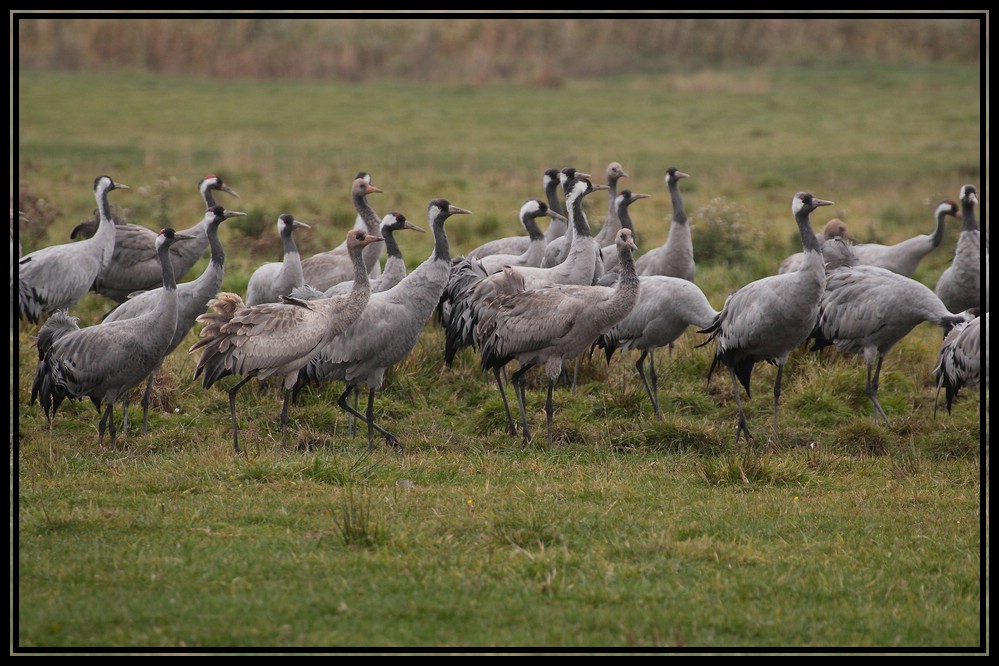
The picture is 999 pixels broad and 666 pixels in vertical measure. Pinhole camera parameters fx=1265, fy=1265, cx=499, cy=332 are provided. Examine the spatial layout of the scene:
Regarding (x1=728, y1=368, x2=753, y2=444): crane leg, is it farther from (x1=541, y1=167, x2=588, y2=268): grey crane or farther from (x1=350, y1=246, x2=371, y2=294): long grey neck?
(x1=350, y1=246, x2=371, y2=294): long grey neck

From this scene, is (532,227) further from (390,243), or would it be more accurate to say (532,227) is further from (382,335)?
(382,335)

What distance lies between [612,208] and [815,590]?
20.5 feet

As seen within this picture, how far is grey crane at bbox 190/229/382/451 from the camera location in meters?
7.41

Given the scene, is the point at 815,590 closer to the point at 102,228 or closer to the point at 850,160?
the point at 102,228

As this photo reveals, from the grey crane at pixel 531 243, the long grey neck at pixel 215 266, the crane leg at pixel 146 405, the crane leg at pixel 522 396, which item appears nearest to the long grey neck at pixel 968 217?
the grey crane at pixel 531 243

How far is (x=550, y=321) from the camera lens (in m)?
7.93

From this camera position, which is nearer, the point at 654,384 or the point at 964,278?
the point at 654,384

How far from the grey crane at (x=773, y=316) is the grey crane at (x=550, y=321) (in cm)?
83

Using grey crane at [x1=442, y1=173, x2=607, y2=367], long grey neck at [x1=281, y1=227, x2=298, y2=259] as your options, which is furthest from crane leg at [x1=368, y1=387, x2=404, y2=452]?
long grey neck at [x1=281, y1=227, x2=298, y2=259]

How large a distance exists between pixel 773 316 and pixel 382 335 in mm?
2467

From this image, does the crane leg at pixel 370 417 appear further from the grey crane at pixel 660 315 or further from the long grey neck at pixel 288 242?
the grey crane at pixel 660 315

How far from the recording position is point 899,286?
27.3 ft

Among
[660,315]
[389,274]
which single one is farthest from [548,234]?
[660,315]

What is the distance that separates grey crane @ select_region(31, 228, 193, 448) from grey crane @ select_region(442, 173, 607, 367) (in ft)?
6.82
